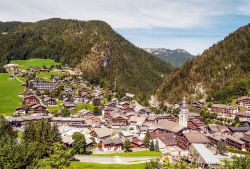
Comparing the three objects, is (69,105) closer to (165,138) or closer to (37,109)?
(37,109)

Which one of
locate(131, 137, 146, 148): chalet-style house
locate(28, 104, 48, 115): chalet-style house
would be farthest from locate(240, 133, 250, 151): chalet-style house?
locate(28, 104, 48, 115): chalet-style house

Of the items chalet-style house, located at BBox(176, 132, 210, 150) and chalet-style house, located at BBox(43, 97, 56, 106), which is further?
chalet-style house, located at BBox(43, 97, 56, 106)

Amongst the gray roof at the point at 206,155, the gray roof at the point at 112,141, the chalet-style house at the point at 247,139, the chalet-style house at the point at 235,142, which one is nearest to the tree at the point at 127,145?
the gray roof at the point at 112,141

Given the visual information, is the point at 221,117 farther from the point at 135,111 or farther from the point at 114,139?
the point at 114,139

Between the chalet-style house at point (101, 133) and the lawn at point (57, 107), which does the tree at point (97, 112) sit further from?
the chalet-style house at point (101, 133)

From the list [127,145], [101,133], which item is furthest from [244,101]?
[127,145]

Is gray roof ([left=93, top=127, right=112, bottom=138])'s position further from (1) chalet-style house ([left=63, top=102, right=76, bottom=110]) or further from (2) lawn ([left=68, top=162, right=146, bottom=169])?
(1) chalet-style house ([left=63, top=102, right=76, bottom=110])

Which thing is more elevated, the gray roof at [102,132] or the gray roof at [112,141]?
the gray roof at [102,132]
